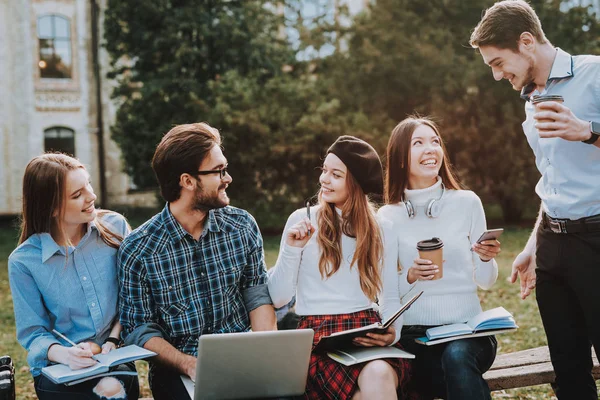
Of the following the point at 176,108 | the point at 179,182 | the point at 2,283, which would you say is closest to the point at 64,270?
the point at 179,182

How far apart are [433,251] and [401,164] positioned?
720 mm

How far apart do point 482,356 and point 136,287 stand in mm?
1859

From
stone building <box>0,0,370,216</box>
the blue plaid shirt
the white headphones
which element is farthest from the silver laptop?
stone building <box>0,0,370,216</box>

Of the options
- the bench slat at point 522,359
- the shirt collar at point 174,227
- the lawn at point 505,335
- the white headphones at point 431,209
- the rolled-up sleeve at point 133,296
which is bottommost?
the lawn at point 505,335

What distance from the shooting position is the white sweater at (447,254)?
3.98 meters

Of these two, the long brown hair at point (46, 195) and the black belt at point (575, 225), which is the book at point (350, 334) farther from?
the long brown hair at point (46, 195)

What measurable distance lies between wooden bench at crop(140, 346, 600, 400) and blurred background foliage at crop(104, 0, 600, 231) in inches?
521

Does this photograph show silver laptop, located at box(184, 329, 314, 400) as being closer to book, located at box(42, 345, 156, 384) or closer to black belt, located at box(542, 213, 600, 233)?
book, located at box(42, 345, 156, 384)

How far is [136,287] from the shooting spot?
363 cm

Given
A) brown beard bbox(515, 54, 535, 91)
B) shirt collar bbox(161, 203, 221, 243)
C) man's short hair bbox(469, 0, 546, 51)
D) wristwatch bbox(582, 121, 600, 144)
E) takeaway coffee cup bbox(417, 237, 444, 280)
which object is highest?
man's short hair bbox(469, 0, 546, 51)

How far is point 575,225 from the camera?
3445 millimetres

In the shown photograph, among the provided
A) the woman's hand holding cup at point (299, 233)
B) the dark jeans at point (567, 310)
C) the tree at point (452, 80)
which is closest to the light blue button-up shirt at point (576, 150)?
the dark jeans at point (567, 310)

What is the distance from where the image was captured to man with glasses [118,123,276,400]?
363cm

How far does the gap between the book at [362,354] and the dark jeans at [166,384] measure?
77 cm
